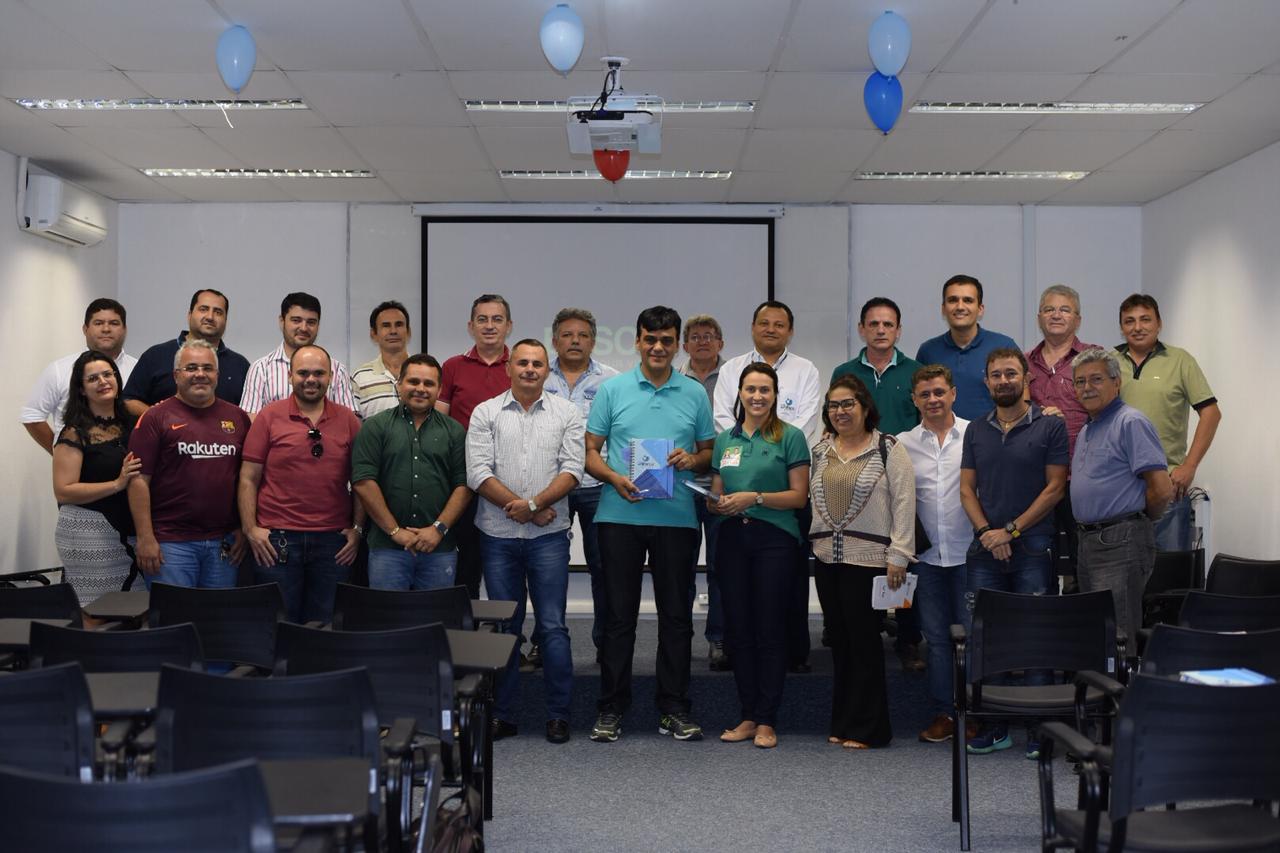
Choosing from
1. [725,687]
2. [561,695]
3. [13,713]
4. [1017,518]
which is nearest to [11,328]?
[561,695]

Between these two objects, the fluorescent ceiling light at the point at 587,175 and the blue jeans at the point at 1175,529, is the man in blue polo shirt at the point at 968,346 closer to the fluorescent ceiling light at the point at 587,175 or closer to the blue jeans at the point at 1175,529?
the blue jeans at the point at 1175,529

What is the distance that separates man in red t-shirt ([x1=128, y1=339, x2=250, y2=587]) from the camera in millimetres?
4473

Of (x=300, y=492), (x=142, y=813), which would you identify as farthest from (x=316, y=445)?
(x=142, y=813)

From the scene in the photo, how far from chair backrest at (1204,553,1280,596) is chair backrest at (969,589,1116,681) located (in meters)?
1.22

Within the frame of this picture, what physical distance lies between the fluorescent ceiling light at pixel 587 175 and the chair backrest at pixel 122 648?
5.08 metres

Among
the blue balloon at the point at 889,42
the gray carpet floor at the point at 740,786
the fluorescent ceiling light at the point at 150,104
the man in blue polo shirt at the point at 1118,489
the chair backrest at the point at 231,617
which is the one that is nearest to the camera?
the chair backrest at the point at 231,617

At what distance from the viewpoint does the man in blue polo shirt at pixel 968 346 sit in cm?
534

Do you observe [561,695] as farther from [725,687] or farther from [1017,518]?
[1017,518]

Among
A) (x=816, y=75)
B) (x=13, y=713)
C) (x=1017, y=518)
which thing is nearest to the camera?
(x=13, y=713)

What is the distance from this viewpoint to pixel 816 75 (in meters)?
5.45

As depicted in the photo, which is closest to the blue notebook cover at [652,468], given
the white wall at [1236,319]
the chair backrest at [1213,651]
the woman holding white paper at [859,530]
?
the woman holding white paper at [859,530]

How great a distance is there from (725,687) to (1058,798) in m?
1.56

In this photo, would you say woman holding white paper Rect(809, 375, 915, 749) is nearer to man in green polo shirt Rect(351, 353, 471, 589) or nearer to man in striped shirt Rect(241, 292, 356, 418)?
man in green polo shirt Rect(351, 353, 471, 589)

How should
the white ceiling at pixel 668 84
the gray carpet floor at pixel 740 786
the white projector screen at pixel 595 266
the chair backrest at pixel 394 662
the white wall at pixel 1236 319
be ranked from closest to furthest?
the chair backrest at pixel 394 662 < the gray carpet floor at pixel 740 786 < the white ceiling at pixel 668 84 < the white wall at pixel 1236 319 < the white projector screen at pixel 595 266
